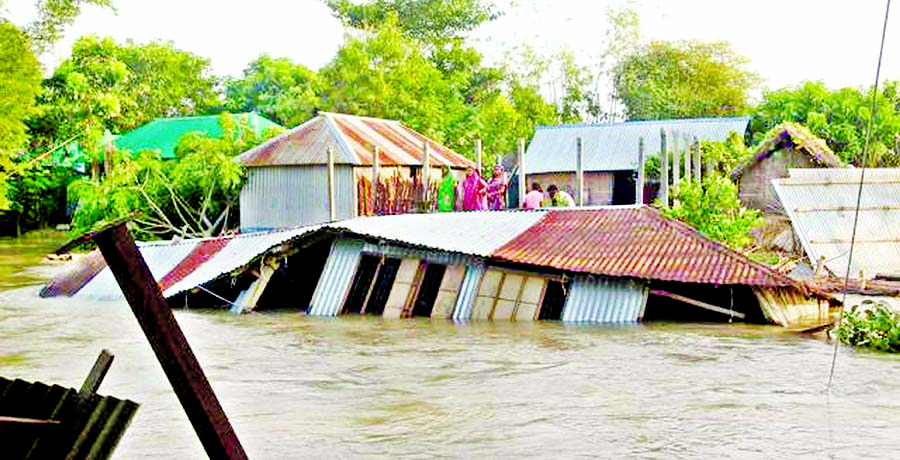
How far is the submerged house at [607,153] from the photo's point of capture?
3675cm

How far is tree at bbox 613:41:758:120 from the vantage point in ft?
154

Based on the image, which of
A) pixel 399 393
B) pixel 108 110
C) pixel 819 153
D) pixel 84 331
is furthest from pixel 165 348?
pixel 108 110

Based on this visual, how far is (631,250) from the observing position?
17047 mm

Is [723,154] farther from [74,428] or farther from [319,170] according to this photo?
[74,428]

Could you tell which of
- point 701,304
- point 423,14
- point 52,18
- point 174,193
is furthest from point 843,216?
point 423,14

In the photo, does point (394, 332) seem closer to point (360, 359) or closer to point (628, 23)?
point (360, 359)

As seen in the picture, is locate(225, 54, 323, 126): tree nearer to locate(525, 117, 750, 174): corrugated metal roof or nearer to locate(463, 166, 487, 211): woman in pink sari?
locate(525, 117, 750, 174): corrugated metal roof

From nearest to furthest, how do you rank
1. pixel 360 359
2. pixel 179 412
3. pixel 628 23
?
pixel 179 412 < pixel 360 359 < pixel 628 23

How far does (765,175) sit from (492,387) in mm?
15019

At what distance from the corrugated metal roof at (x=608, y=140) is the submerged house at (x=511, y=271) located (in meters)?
18.0

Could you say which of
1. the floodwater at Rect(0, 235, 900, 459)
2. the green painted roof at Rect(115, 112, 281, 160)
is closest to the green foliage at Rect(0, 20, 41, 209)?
the green painted roof at Rect(115, 112, 281, 160)

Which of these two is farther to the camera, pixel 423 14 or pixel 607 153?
pixel 423 14

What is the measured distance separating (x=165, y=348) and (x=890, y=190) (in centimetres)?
1732

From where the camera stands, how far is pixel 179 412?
456 inches
